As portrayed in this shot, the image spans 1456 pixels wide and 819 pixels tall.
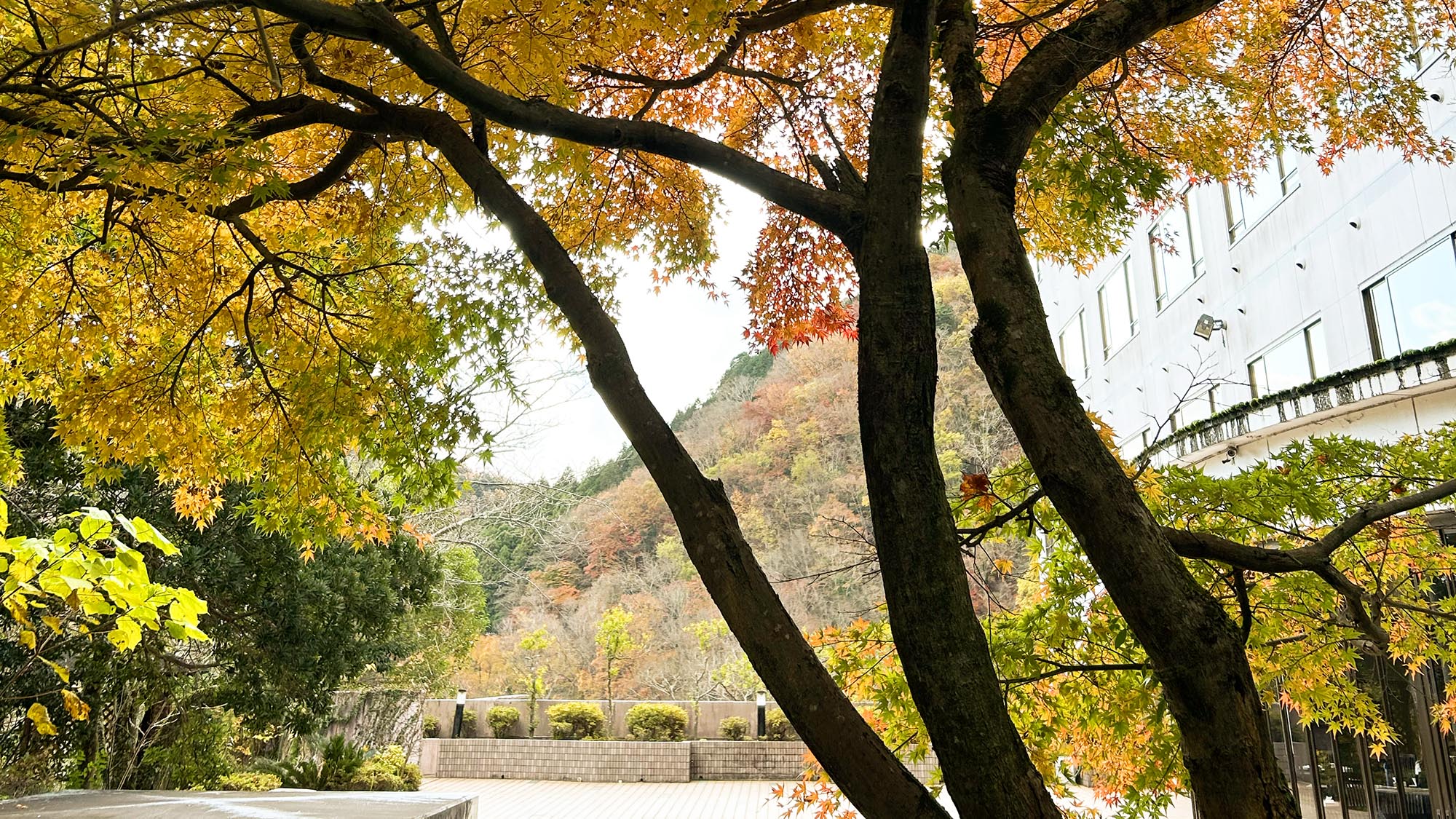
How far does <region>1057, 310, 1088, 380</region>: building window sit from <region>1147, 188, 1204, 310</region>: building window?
3822mm

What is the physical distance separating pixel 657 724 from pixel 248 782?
576 centimetres

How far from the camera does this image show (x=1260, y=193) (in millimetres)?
8820

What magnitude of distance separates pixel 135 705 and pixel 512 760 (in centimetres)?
583

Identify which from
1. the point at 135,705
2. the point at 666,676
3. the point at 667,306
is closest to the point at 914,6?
the point at 135,705

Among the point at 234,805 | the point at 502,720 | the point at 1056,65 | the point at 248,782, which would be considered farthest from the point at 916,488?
the point at 502,720

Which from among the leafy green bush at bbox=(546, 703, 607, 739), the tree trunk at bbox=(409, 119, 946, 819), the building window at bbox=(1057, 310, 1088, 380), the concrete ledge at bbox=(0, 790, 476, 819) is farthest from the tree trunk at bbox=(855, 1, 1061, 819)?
the building window at bbox=(1057, 310, 1088, 380)

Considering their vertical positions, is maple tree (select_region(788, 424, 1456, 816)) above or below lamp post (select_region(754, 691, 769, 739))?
above

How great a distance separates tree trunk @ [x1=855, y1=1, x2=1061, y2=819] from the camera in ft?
4.86

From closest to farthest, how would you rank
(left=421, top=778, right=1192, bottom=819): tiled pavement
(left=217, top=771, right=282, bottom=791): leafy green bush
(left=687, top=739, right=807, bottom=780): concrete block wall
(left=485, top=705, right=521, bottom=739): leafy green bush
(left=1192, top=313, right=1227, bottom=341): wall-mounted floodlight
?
(left=217, top=771, right=282, bottom=791): leafy green bush
(left=421, top=778, right=1192, bottom=819): tiled pavement
(left=1192, top=313, right=1227, bottom=341): wall-mounted floodlight
(left=687, top=739, right=807, bottom=780): concrete block wall
(left=485, top=705, right=521, bottom=739): leafy green bush

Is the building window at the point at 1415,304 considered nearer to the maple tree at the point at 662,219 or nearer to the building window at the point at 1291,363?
the building window at the point at 1291,363

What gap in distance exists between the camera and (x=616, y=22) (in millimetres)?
3865

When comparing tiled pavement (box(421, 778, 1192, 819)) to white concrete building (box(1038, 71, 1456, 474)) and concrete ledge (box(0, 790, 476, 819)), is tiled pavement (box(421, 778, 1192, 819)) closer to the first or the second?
concrete ledge (box(0, 790, 476, 819))

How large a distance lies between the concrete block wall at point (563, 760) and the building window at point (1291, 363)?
853cm

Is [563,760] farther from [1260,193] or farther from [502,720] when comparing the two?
[1260,193]
